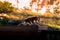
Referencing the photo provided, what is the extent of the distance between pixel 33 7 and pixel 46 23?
0.30 meters

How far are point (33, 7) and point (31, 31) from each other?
351mm

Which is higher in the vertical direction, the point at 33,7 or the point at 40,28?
the point at 33,7

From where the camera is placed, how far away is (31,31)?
74.2 inches

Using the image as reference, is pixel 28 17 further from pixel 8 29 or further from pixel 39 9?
pixel 8 29

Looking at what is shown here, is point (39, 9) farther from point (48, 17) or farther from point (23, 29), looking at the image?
point (23, 29)

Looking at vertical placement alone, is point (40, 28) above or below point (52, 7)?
below
